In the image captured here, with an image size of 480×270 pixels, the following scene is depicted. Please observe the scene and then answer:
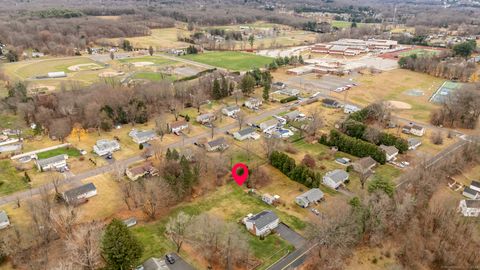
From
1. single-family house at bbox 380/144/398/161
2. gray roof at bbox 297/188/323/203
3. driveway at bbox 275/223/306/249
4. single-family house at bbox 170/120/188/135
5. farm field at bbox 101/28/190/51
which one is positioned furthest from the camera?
farm field at bbox 101/28/190/51

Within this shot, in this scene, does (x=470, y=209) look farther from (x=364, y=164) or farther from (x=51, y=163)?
(x=51, y=163)

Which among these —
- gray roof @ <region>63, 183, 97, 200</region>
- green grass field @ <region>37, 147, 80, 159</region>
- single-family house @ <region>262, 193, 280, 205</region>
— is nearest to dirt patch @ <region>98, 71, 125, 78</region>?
green grass field @ <region>37, 147, 80, 159</region>

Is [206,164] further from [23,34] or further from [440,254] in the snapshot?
[23,34]

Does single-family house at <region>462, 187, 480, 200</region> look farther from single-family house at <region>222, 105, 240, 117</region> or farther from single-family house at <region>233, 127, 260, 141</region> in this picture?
single-family house at <region>222, 105, 240, 117</region>

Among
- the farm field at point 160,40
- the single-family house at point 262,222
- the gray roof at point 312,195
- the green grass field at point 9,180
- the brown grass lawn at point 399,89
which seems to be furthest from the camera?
the farm field at point 160,40

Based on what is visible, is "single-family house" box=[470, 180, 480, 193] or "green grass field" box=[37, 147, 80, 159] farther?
"green grass field" box=[37, 147, 80, 159]

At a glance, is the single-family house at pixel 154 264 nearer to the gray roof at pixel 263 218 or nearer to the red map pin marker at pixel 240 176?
the gray roof at pixel 263 218

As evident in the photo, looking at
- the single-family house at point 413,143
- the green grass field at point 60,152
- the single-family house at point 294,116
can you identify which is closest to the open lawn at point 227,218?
the green grass field at point 60,152
